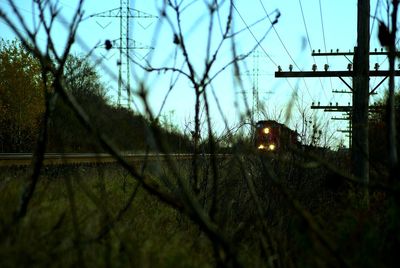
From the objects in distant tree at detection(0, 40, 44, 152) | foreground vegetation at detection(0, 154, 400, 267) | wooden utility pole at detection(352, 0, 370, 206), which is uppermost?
distant tree at detection(0, 40, 44, 152)

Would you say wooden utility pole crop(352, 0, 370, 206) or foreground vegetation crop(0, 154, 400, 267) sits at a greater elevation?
wooden utility pole crop(352, 0, 370, 206)

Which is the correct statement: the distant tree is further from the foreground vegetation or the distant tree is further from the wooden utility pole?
the foreground vegetation

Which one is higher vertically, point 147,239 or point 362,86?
point 362,86

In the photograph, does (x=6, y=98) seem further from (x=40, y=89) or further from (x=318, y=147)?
(x=318, y=147)

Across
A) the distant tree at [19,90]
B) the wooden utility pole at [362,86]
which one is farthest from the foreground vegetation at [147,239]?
the distant tree at [19,90]

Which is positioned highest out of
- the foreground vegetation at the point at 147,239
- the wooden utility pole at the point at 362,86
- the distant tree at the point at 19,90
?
the distant tree at the point at 19,90

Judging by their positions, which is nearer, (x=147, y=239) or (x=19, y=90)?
(x=147, y=239)

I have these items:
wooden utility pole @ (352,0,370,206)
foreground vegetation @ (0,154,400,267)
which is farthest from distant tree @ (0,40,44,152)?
foreground vegetation @ (0,154,400,267)

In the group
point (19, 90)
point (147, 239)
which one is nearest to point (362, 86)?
point (147, 239)

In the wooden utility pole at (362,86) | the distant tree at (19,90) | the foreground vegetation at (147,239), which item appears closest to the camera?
the foreground vegetation at (147,239)

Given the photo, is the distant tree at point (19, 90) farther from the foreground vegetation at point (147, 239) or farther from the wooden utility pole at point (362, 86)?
the foreground vegetation at point (147, 239)

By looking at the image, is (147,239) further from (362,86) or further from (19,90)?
(19,90)

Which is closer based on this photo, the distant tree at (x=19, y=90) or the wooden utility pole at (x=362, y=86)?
the wooden utility pole at (x=362, y=86)

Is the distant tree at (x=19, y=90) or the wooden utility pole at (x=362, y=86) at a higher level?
the distant tree at (x=19, y=90)
